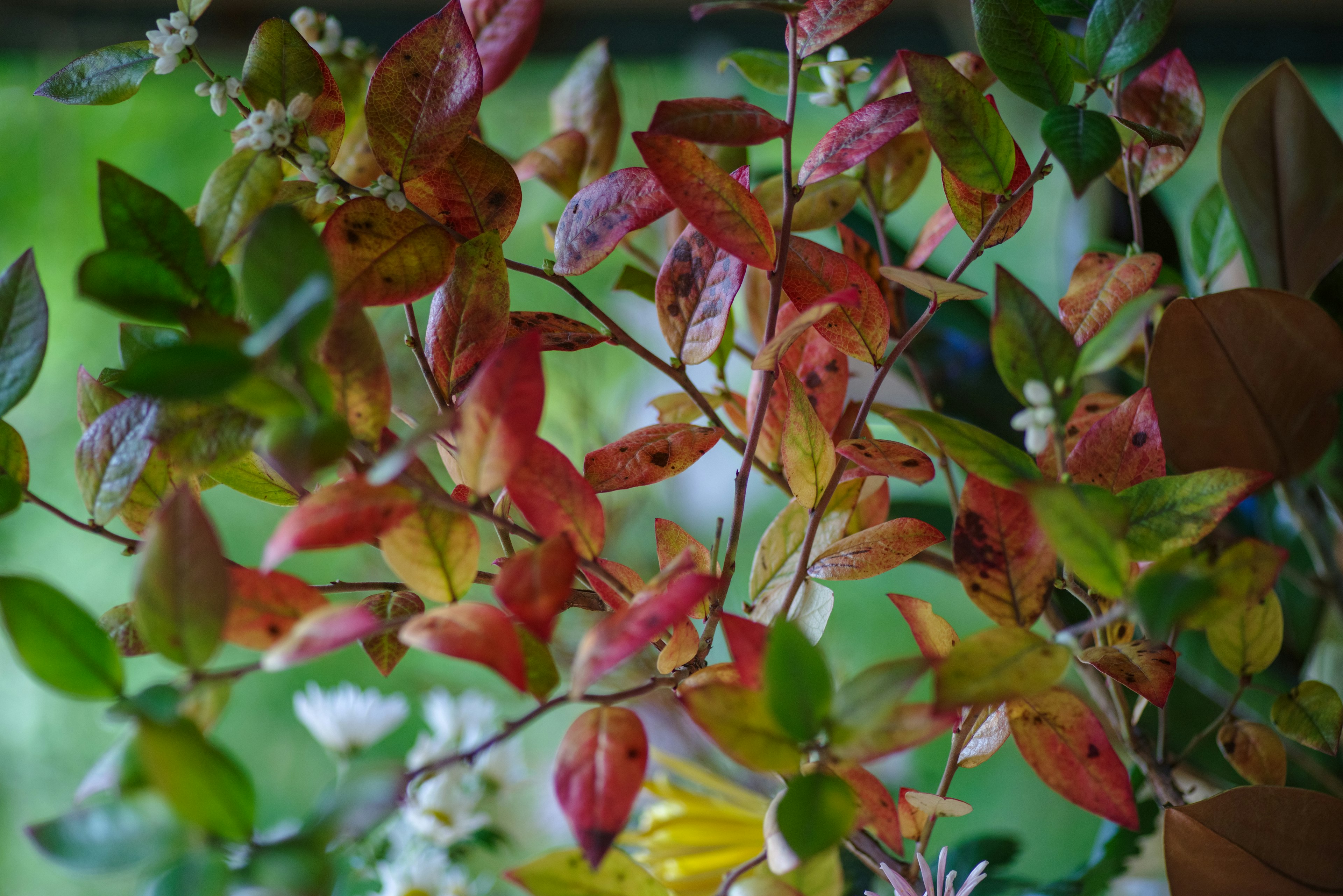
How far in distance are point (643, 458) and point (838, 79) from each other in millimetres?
123

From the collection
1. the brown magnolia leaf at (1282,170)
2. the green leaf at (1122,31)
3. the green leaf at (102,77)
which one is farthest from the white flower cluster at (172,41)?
the brown magnolia leaf at (1282,170)

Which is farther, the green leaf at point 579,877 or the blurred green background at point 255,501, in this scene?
the blurred green background at point 255,501

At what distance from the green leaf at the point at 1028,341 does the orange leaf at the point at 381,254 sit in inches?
4.8

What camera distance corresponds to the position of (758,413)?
8.5 inches

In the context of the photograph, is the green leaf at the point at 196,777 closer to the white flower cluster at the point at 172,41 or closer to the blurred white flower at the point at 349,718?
the white flower cluster at the point at 172,41

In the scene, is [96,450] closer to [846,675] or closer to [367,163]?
[367,163]

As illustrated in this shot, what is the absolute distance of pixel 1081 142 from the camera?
18 cm

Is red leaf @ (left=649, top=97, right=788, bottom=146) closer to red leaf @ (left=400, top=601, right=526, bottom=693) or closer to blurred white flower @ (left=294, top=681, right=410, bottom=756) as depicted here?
red leaf @ (left=400, top=601, right=526, bottom=693)

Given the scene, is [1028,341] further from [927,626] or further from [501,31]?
[501,31]

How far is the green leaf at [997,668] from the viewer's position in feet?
0.52

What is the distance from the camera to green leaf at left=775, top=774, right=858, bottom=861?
0.50 feet

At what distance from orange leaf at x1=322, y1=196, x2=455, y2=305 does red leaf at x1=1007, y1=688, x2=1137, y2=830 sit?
17 cm

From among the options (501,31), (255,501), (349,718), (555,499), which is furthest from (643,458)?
(255,501)

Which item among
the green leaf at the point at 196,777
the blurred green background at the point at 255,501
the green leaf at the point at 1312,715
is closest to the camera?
the green leaf at the point at 196,777
